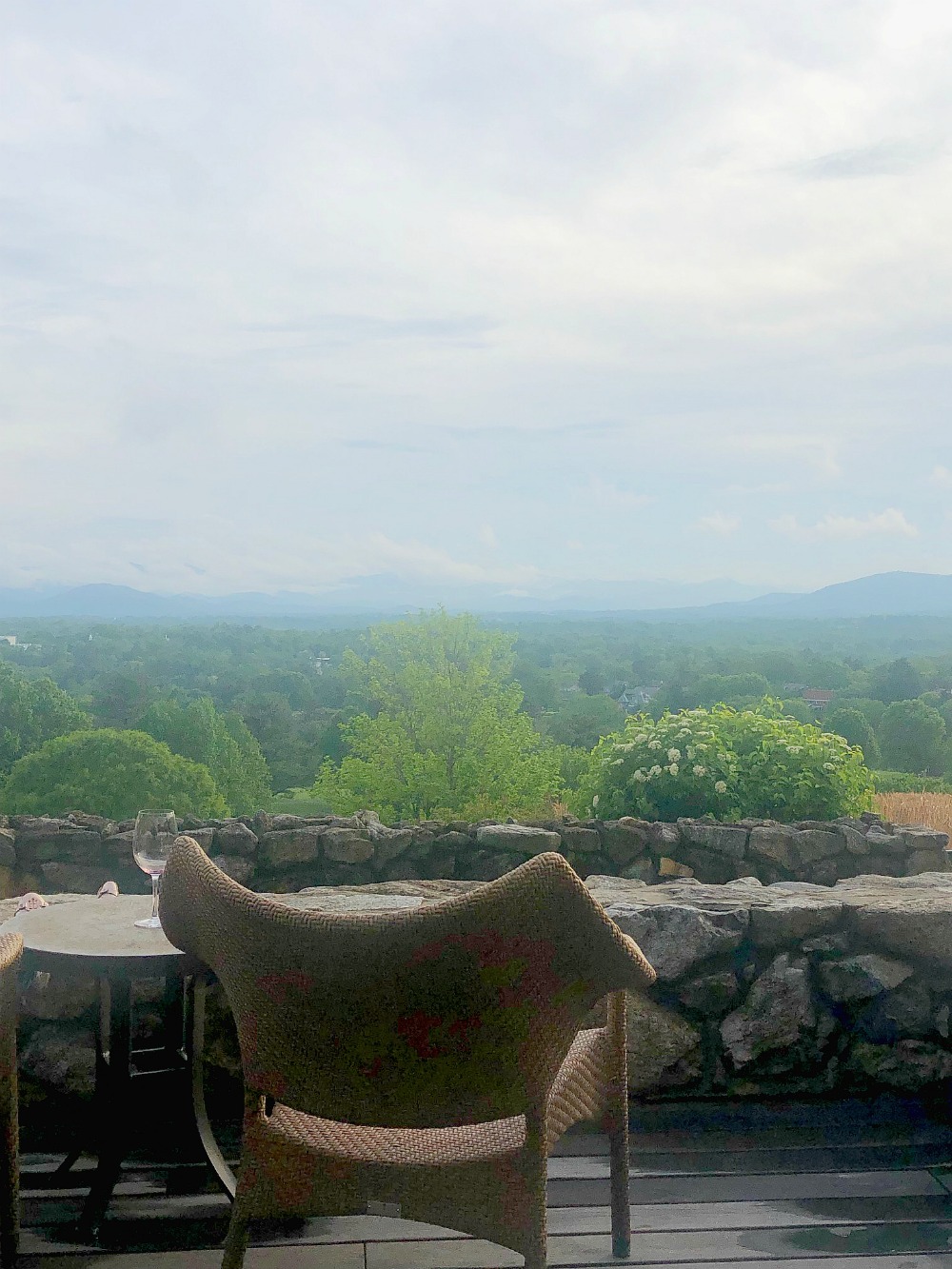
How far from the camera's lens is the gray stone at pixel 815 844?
6020 millimetres

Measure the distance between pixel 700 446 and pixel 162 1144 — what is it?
6093cm

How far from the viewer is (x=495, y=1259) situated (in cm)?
211

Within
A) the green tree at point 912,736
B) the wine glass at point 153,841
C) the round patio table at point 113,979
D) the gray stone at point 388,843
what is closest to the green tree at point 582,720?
the green tree at point 912,736

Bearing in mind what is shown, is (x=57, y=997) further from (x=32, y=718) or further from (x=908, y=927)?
(x=32, y=718)

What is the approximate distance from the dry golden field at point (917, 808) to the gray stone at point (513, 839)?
3516 mm

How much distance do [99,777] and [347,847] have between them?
15025 millimetres

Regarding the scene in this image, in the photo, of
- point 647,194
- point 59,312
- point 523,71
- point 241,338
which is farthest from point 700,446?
point 523,71

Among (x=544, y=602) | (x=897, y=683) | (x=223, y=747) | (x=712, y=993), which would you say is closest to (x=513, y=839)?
(x=712, y=993)

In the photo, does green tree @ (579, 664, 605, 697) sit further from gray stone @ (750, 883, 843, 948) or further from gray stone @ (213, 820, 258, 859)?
gray stone @ (750, 883, 843, 948)

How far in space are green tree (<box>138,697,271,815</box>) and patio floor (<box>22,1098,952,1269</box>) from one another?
18.6m

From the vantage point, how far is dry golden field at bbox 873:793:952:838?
8.20m

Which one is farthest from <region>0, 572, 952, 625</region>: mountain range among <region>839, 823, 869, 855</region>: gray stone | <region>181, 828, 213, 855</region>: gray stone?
<region>181, 828, 213, 855</region>: gray stone

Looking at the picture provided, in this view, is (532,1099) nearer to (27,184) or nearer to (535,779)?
(535,779)

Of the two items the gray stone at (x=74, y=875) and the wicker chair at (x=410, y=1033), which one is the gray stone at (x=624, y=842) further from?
the wicker chair at (x=410, y=1033)
